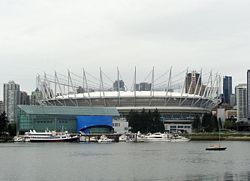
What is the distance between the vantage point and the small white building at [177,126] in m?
129

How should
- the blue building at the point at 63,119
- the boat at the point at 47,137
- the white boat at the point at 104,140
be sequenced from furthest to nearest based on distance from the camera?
the blue building at the point at 63,119
the white boat at the point at 104,140
the boat at the point at 47,137

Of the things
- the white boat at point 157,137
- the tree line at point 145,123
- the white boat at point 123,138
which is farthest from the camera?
the tree line at point 145,123

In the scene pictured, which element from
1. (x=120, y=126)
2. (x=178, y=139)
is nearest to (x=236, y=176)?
(x=178, y=139)

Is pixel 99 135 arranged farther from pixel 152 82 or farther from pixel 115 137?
pixel 152 82

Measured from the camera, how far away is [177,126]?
130625mm

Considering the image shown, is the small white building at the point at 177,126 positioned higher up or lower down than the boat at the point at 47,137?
higher up

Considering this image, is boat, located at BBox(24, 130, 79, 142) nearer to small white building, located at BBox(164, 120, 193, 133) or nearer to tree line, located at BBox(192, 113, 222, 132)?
tree line, located at BBox(192, 113, 222, 132)

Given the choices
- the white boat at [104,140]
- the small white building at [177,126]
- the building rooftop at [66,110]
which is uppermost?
the building rooftop at [66,110]

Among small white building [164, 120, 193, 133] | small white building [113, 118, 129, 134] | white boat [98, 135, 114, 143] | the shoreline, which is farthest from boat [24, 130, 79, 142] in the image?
small white building [164, 120, 193, 133]

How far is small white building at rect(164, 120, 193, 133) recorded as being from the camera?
12907cm

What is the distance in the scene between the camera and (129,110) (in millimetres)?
131125

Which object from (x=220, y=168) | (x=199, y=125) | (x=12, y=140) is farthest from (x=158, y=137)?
(x=220, y=168)

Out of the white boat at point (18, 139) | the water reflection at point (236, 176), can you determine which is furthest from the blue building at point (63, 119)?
the water reflection at point (236, 176)

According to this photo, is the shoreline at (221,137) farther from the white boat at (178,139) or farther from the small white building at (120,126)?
the small white building at (120,126)
